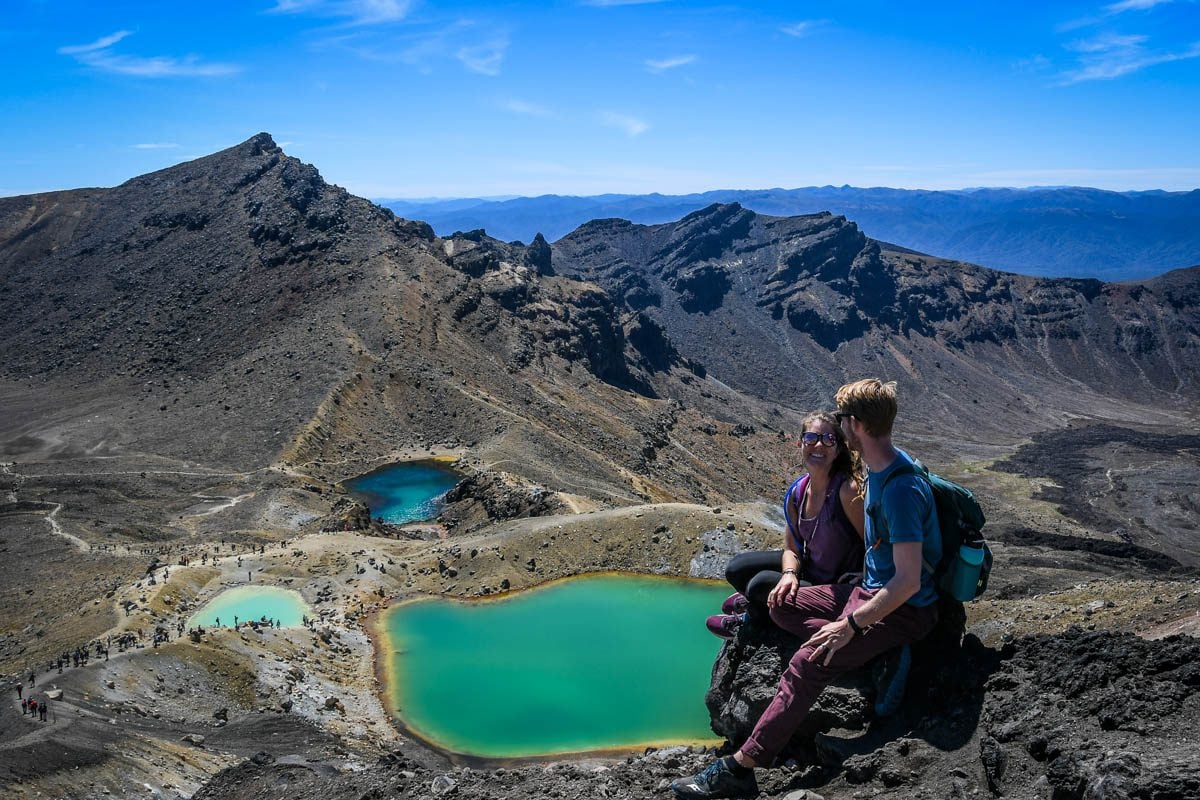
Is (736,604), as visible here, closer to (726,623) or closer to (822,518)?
(726,623)

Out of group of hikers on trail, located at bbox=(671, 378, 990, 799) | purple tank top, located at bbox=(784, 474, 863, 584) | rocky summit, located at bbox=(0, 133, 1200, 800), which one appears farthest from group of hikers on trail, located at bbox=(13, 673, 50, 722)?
purple tank top, located at bbox=(784, 474, 863, 584)

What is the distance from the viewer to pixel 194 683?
26.0 m

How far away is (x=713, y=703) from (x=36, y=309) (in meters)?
134

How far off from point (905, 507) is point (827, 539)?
6.60 ft

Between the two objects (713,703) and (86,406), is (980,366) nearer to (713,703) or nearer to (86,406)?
(86,406)

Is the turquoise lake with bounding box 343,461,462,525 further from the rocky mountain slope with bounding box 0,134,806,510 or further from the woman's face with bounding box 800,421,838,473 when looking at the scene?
the woman's face with bounding box 800,421,838,473

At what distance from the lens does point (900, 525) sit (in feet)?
27.7

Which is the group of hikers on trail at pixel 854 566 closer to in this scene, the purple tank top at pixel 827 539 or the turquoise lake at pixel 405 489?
the purple tank top at pixel 827 539

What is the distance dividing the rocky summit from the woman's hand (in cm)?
167

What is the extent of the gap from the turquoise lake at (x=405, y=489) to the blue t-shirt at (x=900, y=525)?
167ft

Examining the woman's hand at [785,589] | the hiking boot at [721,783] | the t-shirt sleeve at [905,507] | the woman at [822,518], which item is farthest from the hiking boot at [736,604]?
the t-shirt sleeve at [905,507]

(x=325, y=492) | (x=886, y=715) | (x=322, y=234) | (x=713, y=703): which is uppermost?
(x=322, y=234)

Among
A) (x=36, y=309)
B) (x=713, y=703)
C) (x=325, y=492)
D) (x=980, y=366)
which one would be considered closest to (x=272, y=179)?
(x=36, y=309)

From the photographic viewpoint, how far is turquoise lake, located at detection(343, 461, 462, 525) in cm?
5922
